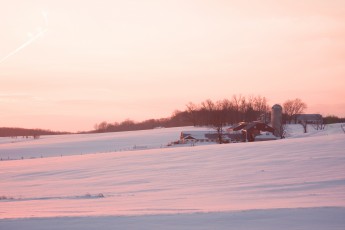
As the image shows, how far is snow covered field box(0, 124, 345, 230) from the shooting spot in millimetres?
9625

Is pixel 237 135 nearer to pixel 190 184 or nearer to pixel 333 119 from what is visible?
pixel 190 184

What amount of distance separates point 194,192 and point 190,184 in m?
2.99

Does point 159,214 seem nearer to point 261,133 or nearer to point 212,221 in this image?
point 212,221

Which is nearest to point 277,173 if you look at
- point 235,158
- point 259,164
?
point 259,164

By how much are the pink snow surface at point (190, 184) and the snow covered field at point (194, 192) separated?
29 mm

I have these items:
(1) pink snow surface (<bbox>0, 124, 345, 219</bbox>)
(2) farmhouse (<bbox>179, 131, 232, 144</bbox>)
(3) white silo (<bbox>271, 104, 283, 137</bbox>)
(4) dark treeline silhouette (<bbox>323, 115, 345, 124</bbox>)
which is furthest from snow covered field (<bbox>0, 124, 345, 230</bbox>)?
(4) dark treeline silhouette (<bbox>323, 115, 345, 124</bbox>)

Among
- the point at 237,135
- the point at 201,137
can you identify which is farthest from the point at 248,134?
the point at 201,137

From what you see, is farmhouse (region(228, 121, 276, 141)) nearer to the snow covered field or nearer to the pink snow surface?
the snow covered field

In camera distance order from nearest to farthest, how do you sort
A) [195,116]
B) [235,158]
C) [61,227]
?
[61,227]
[235,158]
[195,116]

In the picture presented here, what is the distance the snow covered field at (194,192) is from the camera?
9.62 meters

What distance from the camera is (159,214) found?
34.3 feet

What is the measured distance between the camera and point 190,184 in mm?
20453

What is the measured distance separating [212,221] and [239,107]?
5605 inches

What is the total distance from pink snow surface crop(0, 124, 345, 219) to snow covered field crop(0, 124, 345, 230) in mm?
29
